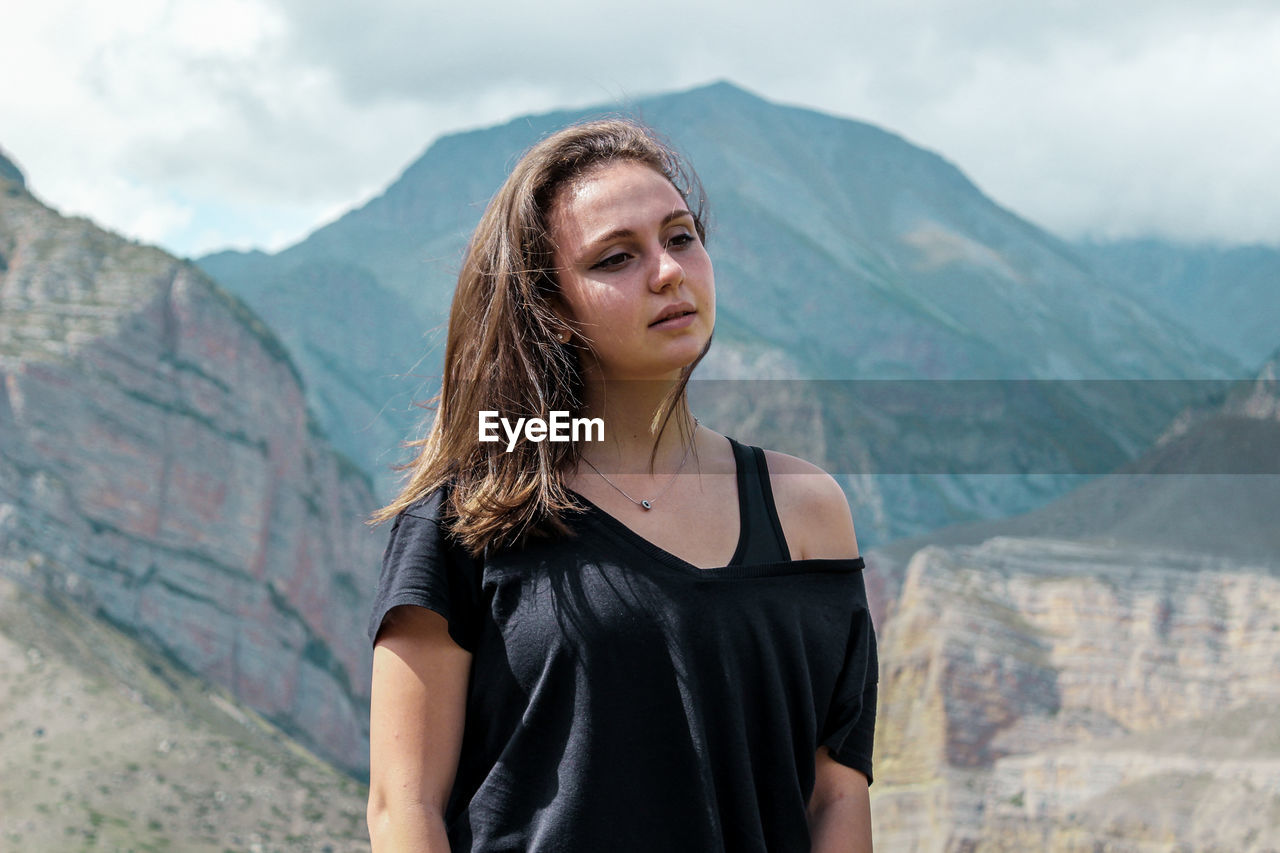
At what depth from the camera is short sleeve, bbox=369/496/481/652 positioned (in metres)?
2.39

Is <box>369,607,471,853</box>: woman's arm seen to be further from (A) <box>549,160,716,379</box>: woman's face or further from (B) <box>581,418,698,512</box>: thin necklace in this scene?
(A) <box>549,160,716,379</box>: woman's face

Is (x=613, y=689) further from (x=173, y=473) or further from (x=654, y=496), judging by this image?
(x=173, y=473)

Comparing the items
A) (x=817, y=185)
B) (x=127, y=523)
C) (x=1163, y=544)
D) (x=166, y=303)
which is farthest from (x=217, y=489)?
(x=817, y=185)

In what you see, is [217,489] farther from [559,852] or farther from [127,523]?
[559,852]

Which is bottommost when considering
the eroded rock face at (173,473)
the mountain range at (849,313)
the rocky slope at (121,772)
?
the rocky slope at (121,772)

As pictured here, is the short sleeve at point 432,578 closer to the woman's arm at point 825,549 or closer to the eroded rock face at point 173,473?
the woman's arm at point 825,549

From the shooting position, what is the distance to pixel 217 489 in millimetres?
67125

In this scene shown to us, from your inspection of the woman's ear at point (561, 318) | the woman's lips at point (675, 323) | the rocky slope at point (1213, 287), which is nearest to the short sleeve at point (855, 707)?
the woman's lips at point (675, 323)

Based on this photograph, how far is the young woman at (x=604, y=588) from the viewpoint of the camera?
Answer: 2379 mm

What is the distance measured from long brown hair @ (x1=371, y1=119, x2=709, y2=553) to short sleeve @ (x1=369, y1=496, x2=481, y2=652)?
1.5 inches

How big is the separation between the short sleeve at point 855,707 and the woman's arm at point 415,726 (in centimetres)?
71

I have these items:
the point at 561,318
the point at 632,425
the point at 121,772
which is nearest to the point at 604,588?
the point at 632,425

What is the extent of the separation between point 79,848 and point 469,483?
4174 centimetres

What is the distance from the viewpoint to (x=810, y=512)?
2666 mm
